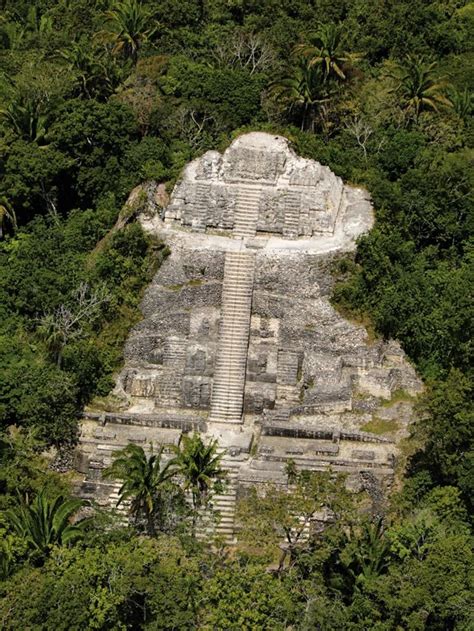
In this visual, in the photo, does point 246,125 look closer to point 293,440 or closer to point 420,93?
point 420,93

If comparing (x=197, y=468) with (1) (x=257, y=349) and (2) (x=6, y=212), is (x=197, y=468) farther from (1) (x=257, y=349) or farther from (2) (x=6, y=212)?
(2) (x=6, y=212)

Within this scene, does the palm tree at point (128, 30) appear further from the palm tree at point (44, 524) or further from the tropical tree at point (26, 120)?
the palm tree at point (44, 524)

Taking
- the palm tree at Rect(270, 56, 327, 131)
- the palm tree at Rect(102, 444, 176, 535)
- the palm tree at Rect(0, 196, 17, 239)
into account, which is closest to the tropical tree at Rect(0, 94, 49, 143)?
the palm tree at Rect(0, 196, 17, 239)

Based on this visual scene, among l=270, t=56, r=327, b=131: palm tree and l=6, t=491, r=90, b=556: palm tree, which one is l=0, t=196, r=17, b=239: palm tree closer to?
l=270, t=56, r=327, b=131: palm tree

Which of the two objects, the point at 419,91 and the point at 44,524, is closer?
the point at 44,524

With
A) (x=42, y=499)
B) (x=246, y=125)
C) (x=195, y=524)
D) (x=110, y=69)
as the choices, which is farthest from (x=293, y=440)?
(x=110, y=69)

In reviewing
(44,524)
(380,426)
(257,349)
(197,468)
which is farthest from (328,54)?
(44,524)
